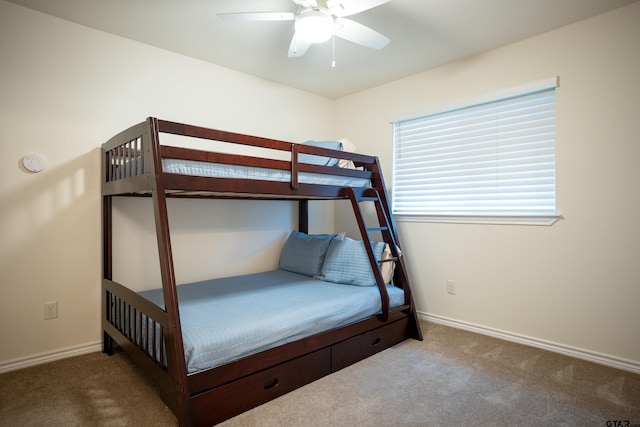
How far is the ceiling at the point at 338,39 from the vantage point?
7.06 feet

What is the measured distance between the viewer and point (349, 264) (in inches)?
108

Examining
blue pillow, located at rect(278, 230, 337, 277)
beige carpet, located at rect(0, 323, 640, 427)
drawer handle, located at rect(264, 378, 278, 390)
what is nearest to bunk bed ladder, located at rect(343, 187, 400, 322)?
beige carpet, located at rect(0, 323, 640, 427)

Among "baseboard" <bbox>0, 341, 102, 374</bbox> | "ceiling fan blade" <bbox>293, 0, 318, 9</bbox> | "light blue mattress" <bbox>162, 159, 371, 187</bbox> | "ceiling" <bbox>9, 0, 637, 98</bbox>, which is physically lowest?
"baseboard" <bbox>0, 341, 102, 374</bbox>

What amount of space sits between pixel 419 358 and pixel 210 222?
1.94 meters

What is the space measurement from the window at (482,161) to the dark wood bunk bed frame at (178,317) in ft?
2.18

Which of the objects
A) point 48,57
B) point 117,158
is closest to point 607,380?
point 117,158

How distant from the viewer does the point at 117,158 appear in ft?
7.61

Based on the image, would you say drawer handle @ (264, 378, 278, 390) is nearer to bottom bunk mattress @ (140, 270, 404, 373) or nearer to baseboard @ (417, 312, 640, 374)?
bottom bunk mattress @ (140, 270, 404, 373)

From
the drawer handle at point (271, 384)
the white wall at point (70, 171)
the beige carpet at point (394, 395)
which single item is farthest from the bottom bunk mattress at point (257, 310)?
the white wall at point (70, 171)

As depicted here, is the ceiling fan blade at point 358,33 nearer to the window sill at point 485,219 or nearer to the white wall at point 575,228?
the white wall at point 575,228

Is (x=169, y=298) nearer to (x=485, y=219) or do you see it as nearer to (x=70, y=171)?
(x=70, y=171)

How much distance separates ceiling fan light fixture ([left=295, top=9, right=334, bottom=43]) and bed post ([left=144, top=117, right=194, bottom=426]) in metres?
0.92

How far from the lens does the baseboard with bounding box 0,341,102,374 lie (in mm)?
2154

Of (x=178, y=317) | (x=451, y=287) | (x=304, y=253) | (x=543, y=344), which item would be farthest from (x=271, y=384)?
(x=543, y=344)
